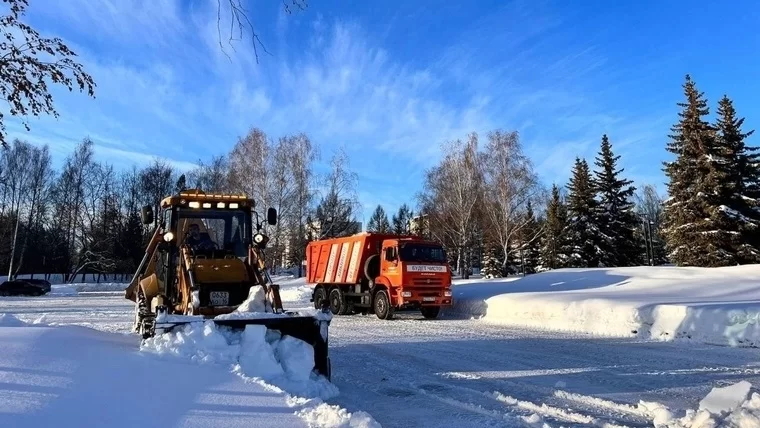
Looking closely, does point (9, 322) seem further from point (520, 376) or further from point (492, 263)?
point (492, 263)

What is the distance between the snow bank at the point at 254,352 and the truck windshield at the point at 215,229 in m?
3.18

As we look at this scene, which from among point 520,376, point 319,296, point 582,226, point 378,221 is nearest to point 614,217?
point 582,226

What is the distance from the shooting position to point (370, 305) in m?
20.3

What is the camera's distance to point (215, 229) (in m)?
10.8

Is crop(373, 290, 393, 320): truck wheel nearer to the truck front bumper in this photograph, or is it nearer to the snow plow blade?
the truck front bumper

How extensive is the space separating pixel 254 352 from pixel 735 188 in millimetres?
35318

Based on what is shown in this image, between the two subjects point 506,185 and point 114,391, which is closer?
point 114,391

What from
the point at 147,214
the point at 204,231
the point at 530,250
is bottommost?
the point at 204,231

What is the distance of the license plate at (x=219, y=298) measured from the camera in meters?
9.60

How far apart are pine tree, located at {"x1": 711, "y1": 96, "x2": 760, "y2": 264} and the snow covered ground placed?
2306 cm

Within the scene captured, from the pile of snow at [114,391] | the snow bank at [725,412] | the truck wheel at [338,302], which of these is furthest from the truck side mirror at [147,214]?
the truck wheel at [338,302]

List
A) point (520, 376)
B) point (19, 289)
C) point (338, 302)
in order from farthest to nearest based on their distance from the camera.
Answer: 1. point (19, 289)
2. point (338, 302)
3. point (520, 376)

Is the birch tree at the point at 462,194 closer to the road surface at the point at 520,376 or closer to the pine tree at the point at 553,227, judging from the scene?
the pine tree at the point at 553,227

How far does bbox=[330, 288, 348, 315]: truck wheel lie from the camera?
860 inches
